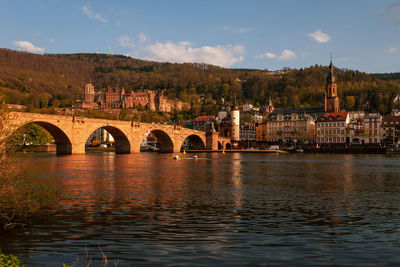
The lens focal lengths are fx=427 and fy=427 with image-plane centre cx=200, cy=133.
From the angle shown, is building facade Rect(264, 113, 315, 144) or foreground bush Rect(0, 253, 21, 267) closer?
foreground bush Rect(0, 253, 21, 267)

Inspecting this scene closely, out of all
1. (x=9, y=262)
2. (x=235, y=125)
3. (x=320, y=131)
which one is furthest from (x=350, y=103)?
(x=9, y=262)

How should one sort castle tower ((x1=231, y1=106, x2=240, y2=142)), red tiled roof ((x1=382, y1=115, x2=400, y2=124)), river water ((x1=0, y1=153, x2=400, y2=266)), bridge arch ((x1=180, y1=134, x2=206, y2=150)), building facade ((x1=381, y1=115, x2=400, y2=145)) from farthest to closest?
castle tower ((x1=231, y1=106, x2=240, y2=142)) < bridge arch ((x1=180, y1=134, x2=206, y2=150)) < red tiled roof ((x1=382, y1=115, x2=400, y2=124)) < building facade ((x1=381, y1=115, x2=400, y2=145)) < river water ((x1=0, y1=153, x2=400, y2=266))

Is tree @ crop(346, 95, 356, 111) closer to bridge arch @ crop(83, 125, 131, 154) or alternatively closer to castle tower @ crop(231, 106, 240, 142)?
castle tower @ crop(231, 106, 240, 142)

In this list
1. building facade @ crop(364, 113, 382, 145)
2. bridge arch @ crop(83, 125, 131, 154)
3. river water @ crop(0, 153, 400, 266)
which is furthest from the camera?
building facade @ crop(364, 113, 382, 145)

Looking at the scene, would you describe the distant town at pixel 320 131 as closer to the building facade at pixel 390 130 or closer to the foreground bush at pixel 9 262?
the building facade at pixel 390 130

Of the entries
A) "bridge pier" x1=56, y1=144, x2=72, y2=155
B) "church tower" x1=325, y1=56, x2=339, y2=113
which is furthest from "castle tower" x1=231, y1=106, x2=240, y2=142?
"bridge pier" x1=56, y1=144, x2=72, y2=155

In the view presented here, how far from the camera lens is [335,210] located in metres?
15.3

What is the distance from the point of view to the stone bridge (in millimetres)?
62047

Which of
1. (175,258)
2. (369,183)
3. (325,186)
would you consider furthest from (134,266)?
(369,183)

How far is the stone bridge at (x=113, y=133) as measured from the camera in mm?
62047

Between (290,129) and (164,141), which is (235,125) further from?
(164,141)

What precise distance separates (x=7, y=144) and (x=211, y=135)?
112 metres

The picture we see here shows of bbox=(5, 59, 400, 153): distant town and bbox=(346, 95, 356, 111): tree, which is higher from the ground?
bbox=(346, 95, 356, 111): tree

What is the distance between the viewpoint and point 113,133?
274 ft
